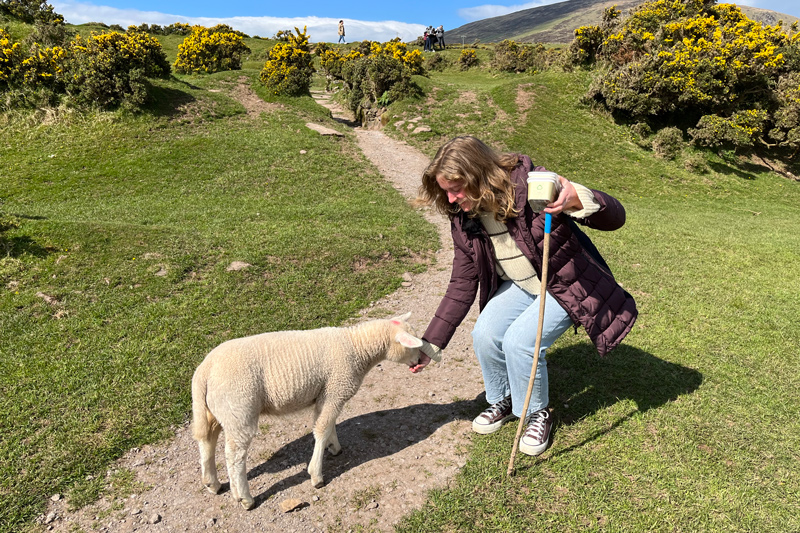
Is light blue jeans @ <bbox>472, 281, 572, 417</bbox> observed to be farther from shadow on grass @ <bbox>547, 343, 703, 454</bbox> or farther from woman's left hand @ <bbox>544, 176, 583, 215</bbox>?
woman's left hand @ <bbox>544, 176, 583, 215</bbox>

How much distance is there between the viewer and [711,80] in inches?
854

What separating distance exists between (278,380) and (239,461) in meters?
0.80

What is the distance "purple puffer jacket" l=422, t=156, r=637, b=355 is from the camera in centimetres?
409

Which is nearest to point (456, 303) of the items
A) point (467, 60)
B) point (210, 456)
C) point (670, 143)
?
point (210, 456)

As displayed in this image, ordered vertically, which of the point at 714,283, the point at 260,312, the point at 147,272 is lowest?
the point at 714,283

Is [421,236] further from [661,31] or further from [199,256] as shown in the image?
[661,31]

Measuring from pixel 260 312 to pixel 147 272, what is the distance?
→ 274cm

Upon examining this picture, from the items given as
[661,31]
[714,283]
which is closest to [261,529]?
[714,283]

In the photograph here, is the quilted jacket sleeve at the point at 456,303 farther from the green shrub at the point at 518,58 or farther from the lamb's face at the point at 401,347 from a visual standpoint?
the green shrub at the point at 518,58

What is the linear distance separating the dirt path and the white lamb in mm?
240

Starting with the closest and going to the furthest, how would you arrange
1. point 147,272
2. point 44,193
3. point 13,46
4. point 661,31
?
point 147,272 → point 44,193 → point 13,46 → point 661,31

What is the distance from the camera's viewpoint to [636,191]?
63.5ft

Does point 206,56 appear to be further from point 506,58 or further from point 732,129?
point 732,129

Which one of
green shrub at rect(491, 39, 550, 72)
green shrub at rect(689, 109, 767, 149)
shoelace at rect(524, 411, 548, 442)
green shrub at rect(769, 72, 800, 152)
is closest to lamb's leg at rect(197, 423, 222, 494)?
shoelace at rect(524, 411, 548, 442)
